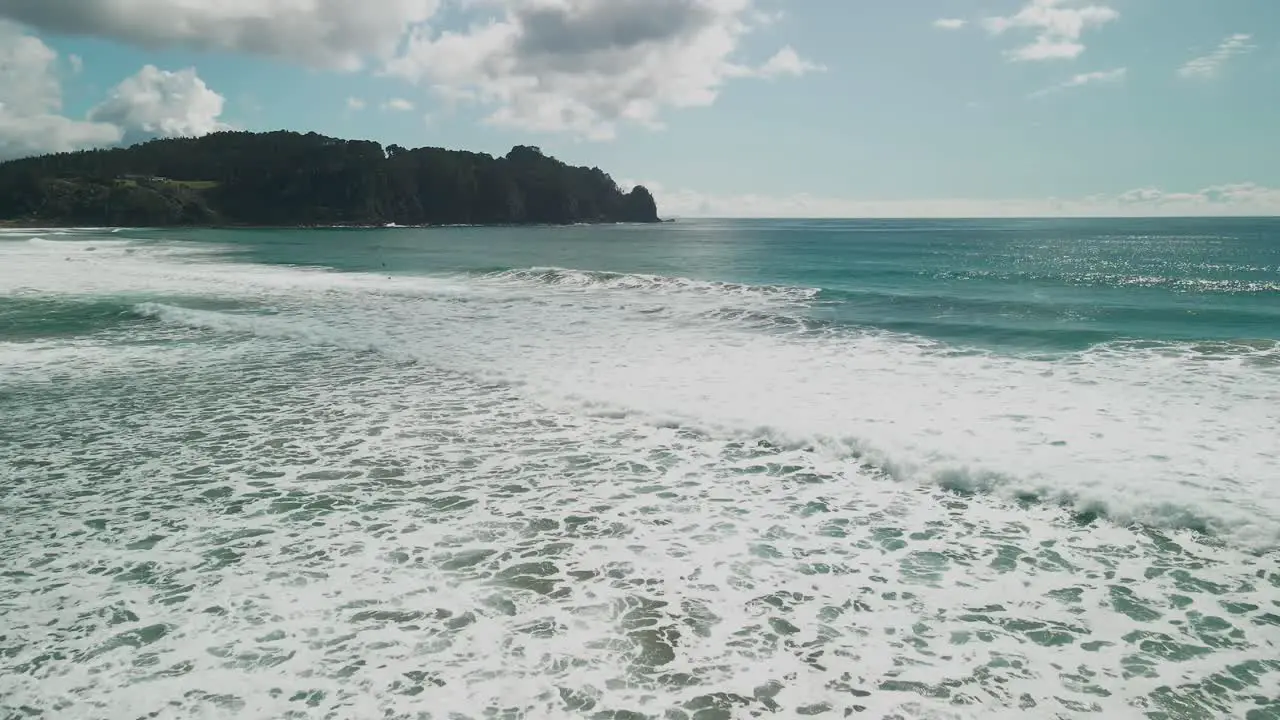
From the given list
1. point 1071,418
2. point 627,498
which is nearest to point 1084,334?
point 1071,418

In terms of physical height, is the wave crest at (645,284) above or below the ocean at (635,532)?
above

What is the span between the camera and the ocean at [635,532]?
16.8ft

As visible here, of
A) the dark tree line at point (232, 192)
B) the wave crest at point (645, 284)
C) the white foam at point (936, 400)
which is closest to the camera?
the white foam at point (936, 400)

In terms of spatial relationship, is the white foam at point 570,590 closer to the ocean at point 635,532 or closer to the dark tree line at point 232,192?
the ocean at point 635,532

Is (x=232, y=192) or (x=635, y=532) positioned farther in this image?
(x=232, y=192)

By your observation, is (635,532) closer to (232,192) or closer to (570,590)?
(570,590)

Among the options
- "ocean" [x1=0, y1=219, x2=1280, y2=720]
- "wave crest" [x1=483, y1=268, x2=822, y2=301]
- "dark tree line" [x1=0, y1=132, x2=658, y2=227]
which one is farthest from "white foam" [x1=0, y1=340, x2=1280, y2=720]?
"dark tree line" [x1=0, y1=132, x2=658, y2=227]

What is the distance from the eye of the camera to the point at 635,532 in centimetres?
752

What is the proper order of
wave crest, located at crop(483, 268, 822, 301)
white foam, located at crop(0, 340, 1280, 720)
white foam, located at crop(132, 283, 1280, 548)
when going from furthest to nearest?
wave crest, located at crop(483, 268, 822, 301)
white foam, located at crop(132, 283, 1280, 548)
white foam, located at crop(0, 340, 1280, 720)

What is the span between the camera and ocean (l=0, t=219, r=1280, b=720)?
5109 mm

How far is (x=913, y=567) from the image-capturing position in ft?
22.3

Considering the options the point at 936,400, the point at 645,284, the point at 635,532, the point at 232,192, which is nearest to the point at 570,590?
the point at 635,532

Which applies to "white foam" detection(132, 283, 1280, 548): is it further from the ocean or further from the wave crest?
Result: the wave crest

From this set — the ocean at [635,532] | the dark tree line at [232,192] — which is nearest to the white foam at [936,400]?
the ocean at [635,532]
